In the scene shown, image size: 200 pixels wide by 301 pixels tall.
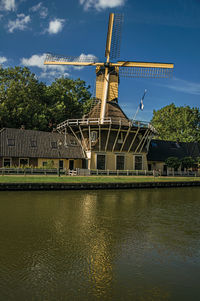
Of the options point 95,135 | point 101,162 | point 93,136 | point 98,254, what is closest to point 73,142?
point 93,136

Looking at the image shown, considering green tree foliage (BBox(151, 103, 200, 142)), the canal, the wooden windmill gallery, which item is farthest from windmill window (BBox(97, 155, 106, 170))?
green tree foliage (BBox(151, 103, 200, 142))

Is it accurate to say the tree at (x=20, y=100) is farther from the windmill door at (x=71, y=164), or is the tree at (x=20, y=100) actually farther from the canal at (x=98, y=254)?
the canal at (x=98, y=254)

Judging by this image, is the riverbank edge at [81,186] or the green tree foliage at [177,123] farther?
the green tree foliage at [177,123]

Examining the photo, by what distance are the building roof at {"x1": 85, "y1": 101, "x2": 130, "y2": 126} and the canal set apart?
22032 millimetres

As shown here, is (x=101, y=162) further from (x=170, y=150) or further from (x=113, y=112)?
(x=170, y=150)

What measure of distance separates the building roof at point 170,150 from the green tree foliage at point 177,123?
4104 millimetres

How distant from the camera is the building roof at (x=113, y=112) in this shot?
36525 mm

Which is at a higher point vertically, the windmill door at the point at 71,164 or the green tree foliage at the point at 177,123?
the green tree foliage at the point at 177,123

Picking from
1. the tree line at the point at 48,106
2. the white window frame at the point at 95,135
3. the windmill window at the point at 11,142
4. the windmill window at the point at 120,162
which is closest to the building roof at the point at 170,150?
the tree line at the point at 48,106

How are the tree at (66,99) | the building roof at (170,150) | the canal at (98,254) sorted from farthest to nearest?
the tree at (66,99) → the building roof at (170,150) → the canal at (98,254)

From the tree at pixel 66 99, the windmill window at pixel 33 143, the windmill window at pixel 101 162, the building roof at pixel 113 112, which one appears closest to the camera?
the windmill window at pixel 33 143

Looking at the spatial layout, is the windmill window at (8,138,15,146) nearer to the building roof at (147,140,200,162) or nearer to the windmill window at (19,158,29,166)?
the windmill window at (19,158,29,166)

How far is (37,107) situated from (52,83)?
29.9 feet

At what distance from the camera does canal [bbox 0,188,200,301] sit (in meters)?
6.27
